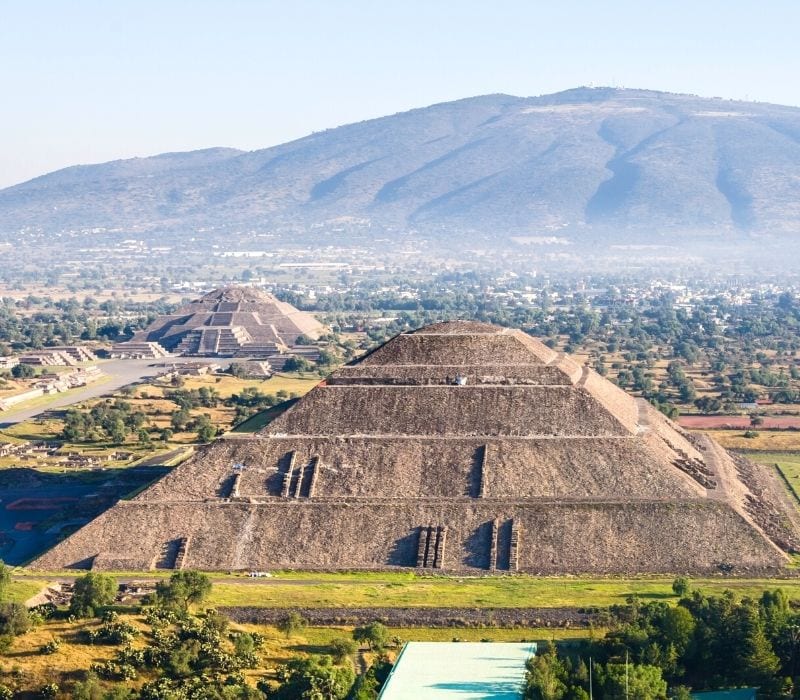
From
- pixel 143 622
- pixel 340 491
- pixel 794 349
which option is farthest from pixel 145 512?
pixel 794 349

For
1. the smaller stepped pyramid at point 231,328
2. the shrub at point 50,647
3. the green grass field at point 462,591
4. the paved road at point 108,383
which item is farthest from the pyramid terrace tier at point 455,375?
the smaller stepped pyramid at point 231,328

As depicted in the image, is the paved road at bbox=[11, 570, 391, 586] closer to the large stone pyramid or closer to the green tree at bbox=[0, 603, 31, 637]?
the large stone pyramid

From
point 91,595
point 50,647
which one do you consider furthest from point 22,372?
point 50,647

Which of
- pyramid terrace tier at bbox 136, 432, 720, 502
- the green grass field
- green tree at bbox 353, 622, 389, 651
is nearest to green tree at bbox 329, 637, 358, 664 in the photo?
green tree at bbox 353, 622, 389, 651

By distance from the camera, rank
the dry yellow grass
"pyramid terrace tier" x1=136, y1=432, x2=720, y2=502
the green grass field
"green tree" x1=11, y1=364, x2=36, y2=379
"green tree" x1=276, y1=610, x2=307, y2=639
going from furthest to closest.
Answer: "green tree" x1=11, y1=364, x2=36, y2=379 < the dry yellow grass < "pyramid terrace tier" x1=136, y1=432, x2=720, y2=502 < the green grass field < "green tree" x1=276, y1=610, x2=307, y2=639

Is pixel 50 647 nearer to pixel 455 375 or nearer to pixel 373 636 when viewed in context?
pixel 373 636

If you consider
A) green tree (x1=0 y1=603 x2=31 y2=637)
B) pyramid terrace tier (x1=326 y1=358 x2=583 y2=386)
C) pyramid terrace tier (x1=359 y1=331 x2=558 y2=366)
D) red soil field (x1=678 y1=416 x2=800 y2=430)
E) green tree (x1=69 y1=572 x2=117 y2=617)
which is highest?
pyramid terrace tier (x1=359 y1=331 x2=558 y2=366)
